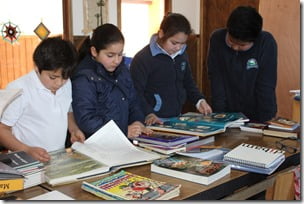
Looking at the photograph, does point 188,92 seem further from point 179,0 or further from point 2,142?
point 179,0

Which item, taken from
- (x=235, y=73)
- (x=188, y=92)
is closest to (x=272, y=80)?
(x=235, y=73)

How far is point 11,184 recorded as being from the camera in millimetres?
1114

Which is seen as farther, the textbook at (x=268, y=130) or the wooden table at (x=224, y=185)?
the textbook at (x=268, y=130)

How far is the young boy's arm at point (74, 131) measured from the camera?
1620mm

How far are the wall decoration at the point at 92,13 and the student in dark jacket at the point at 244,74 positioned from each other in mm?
1690

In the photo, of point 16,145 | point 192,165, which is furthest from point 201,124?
point 16,145

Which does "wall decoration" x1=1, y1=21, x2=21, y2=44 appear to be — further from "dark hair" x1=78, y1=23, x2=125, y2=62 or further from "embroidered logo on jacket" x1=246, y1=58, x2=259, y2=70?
"embroidered logo on jacket" x1=246, y1=58, x2=259, y2=70

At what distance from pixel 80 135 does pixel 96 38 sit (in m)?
0.45

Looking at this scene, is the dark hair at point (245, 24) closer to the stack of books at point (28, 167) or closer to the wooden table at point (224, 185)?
the wooden table at point (224, 185)

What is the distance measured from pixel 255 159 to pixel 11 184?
33.0 inches

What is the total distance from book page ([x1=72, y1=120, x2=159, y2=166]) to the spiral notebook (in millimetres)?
292

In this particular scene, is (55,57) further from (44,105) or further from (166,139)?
(166,139)

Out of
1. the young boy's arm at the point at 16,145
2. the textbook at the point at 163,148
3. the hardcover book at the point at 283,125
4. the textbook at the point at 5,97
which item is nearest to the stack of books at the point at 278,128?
the hardcover book at the point at 283,125

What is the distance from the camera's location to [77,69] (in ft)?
5.73
